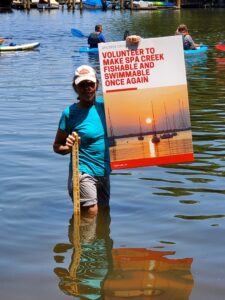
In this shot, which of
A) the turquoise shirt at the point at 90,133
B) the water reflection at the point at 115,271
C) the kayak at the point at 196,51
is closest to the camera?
the water reflection at the point at 115,271

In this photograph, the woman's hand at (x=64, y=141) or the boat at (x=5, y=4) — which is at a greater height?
the woman's hand at (x=64, y=141)

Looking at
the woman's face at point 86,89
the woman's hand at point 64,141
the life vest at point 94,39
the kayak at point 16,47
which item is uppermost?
the woman's face at point 86,89

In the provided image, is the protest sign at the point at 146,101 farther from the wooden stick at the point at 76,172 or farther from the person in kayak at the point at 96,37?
the person in kayak at the point at 96,37

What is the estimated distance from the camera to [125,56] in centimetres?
629

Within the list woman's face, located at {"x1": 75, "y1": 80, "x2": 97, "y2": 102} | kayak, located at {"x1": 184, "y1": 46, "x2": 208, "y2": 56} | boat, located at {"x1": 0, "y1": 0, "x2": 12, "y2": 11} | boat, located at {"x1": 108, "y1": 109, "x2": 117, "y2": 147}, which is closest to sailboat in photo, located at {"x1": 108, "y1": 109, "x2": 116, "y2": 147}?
boat, located at {"x1": 108, "y1": 109, "x2": 117, "y2": 147}

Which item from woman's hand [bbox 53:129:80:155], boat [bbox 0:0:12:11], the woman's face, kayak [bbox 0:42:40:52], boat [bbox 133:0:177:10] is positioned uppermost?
the woman's face

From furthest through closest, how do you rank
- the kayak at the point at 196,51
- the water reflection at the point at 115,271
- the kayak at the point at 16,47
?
the kayak at the point at 16,47, the kayak at the point at 196,51, the water reflection at the point at 115,271

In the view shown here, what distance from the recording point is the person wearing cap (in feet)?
19.8

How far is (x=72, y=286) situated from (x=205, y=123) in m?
7.23

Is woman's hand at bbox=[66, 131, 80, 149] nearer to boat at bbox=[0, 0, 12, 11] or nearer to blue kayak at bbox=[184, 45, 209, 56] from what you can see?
blue kayak at bbox=[184, 45, 209, 56]

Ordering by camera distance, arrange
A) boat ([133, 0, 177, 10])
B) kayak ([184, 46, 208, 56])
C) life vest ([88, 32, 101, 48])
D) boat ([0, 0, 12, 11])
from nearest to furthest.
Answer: kayak ([184, 46, 208, 56])
life vest ([88, 32, 101, 48])
boat ([0, 0, 12, 11])
boat ([133, 0, 177, 10])

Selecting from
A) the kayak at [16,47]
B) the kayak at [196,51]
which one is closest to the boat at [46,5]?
the kayak at [16,47]

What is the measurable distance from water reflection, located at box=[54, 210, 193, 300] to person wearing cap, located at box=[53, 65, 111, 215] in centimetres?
40

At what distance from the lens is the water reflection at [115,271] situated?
518 cm
